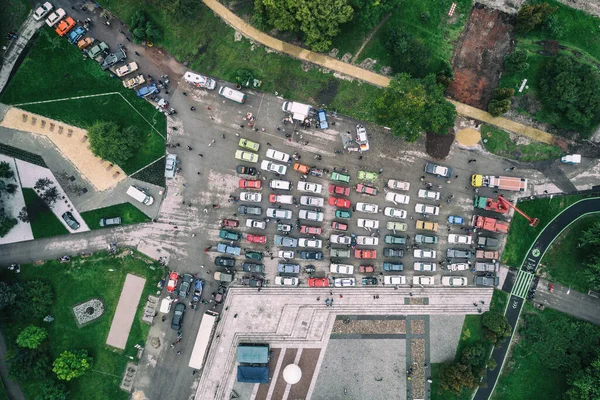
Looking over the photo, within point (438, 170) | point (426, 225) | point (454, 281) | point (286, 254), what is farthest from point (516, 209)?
point (286, 254)

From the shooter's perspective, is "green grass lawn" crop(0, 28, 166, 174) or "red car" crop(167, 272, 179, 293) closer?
"red car" crop(167, 272, 179, 293)

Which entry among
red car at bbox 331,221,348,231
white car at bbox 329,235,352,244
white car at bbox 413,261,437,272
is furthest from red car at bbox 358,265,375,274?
white car at bbox 413,261,437,272

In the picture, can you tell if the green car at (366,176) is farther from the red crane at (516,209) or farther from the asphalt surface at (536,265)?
the asphalt surface at (536,265)

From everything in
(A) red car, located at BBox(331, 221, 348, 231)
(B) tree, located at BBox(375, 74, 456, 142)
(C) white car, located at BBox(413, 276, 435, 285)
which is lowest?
(C) white car, located at BBox(413, 276, 435, 285)

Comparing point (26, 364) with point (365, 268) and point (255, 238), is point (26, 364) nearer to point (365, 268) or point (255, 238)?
point (255, 238)

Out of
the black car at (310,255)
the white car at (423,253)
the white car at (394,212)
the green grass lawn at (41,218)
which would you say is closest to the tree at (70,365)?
the green grass lawn at (41,218)

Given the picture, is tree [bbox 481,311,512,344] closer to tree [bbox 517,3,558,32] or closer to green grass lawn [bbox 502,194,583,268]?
green grass lawn [bbox 502,194,583,268]

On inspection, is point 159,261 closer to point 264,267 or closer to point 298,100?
point 264,267
